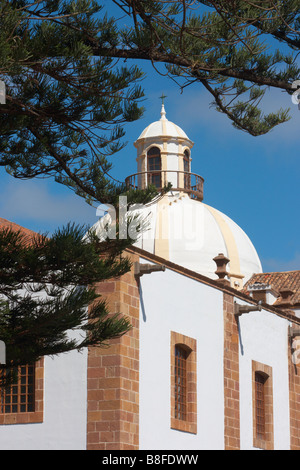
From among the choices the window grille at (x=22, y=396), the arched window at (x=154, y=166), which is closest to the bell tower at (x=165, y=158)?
the arched window at (x=154, y=166)

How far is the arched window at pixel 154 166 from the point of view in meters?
35.2

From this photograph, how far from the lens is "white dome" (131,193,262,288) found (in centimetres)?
3088

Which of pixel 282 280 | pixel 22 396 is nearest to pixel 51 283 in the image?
pixel 22 396

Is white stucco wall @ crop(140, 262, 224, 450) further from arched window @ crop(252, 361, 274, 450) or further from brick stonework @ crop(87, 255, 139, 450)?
arched window @ crop(252, 361, 274, 450)

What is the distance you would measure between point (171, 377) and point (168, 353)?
429 millimetres

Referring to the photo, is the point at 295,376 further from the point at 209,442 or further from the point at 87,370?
the point at 87,370

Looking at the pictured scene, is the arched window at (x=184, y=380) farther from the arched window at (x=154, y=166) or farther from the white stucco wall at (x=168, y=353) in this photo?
the arched window at (x=154, y=166)

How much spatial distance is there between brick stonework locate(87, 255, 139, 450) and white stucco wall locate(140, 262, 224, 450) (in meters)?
0.33

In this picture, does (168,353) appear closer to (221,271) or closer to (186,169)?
(221,271)

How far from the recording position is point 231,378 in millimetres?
18906

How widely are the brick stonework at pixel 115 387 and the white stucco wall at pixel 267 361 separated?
4303mm
